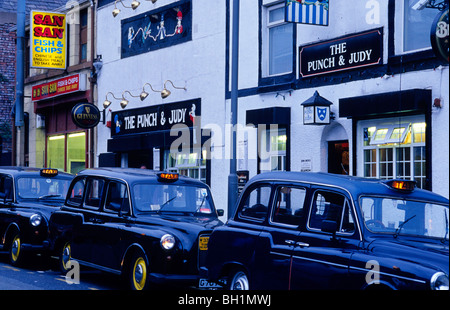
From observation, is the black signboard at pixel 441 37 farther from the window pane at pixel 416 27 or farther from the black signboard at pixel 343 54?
the black signboard at pixel 343 54

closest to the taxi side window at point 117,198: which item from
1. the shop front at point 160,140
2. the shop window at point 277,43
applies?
the shop window at point 277,43

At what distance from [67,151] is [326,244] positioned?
22.7m

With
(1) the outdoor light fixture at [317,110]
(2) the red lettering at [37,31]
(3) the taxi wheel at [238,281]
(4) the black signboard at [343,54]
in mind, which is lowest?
(3) the taxi wheel at [238,281]

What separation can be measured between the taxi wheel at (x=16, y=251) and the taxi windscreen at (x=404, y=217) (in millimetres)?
8363

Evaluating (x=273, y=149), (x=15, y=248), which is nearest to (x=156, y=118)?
(x=273, y=149)

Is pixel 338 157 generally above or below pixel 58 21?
below

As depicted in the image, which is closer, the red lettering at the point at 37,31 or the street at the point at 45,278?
the street at the point at 45,278

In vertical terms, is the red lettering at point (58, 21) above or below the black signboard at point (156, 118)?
above

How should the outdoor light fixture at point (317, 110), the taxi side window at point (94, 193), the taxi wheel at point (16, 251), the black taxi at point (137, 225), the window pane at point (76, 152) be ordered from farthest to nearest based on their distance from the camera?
the window pane at point (76, 152) → the outdoor light fixture at point (317, 110) → the taxi wheel at point (16, 251) → the taxi side window at point (94, 193) → the black taxi at point (137, 225)

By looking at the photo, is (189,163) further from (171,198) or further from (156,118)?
(171,198)

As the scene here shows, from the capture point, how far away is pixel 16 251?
15312mm

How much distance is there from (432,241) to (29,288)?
620 centimetres

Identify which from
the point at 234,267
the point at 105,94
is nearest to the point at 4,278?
the point at 234,267

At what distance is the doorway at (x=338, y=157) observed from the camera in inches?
712
